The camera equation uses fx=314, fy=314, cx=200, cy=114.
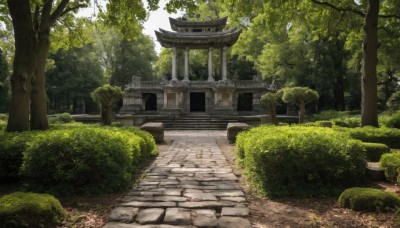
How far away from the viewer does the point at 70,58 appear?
125 feet

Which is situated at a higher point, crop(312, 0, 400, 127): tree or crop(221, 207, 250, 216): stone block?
crop(312, 0, 400, 127): tree

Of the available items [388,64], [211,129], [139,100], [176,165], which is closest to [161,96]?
[139,100]

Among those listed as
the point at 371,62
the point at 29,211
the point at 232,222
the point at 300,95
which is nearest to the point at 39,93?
the point at 29,211

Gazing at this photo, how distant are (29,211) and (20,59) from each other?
6010mm

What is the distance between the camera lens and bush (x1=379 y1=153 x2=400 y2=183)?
589 cm

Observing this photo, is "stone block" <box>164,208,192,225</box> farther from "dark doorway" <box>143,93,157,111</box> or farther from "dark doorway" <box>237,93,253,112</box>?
"dark doorway" <box>143,93,157,111</box>

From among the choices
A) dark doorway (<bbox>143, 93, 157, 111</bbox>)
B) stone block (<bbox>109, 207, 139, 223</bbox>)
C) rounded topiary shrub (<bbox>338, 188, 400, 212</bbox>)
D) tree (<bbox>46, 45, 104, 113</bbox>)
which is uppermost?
tree (<bbox>46, 45, 104, 113</bbox>)

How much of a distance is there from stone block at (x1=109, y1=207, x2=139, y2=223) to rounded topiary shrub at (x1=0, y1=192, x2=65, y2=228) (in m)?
0.69

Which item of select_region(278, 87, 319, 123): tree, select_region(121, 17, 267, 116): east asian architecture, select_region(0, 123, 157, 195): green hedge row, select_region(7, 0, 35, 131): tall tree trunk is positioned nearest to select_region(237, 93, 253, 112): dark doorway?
select_region(121, 17, 267, 116): east asian architecture

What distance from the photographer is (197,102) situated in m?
33.7

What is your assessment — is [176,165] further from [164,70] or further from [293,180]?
[164,70]

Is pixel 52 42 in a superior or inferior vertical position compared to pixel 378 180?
Answer: superior

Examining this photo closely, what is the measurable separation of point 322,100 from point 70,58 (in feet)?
97.3

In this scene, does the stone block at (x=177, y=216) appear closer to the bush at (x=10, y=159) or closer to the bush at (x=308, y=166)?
the bush at (x=308, y=166)
